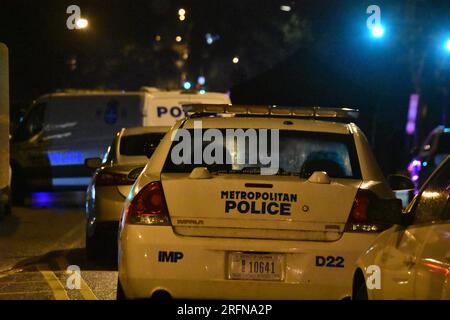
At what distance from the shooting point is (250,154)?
7223 millimetres

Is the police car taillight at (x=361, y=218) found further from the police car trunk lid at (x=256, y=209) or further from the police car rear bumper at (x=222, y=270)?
the police car rear bumper at (x=222, y=270)

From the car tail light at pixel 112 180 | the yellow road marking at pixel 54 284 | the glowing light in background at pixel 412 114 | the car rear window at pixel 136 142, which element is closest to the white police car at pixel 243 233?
the yellow road marking at pixel 54 284

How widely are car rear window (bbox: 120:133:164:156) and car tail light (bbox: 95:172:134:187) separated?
1.58 m

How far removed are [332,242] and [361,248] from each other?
0.65ft

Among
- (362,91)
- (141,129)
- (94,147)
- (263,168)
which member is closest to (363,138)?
(263,168)

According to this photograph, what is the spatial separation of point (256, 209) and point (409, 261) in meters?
1.47

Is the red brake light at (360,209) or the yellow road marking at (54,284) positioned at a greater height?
the red brake light at (360,209)

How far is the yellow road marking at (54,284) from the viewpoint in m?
8.10

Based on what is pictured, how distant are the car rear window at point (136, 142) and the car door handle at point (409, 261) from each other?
24.4 ft

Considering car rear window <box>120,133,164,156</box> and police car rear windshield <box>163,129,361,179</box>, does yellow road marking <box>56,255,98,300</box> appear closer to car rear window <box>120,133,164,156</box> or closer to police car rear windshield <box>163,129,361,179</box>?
police car rear windshield <box>163,129,361,179</box>

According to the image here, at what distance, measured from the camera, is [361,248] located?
20.1 ft

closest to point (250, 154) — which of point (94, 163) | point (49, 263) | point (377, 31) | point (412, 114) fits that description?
point (49, 263)

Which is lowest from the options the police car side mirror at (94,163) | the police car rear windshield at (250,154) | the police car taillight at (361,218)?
the police car side mirror at (94,163)

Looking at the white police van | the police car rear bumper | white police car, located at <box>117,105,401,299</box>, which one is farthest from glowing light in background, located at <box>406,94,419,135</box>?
the police car rear bumper
